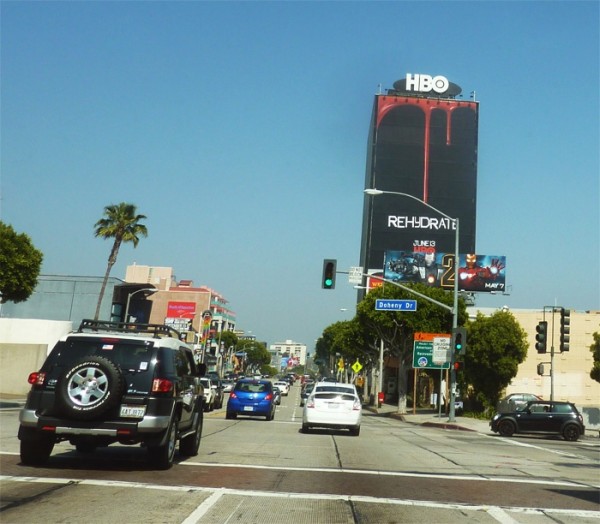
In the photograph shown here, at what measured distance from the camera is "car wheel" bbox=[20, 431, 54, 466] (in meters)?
10.4

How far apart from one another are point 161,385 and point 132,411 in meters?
0.56

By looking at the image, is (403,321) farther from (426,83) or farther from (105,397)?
(426,83)

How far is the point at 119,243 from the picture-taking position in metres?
53.9

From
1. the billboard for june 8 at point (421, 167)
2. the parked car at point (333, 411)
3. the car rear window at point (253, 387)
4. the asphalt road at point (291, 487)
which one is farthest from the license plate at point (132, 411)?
the billboard for june 8 at point (421, 167)

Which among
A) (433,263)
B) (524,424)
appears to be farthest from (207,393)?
(433,263)

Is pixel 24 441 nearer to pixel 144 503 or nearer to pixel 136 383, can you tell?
pixel 136 383

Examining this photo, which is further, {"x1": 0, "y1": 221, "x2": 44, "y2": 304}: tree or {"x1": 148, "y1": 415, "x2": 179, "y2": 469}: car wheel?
{"x1": 0, "y1": 221, "x2": 44, "y2": 304}: tree

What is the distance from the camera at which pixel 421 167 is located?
147 metres

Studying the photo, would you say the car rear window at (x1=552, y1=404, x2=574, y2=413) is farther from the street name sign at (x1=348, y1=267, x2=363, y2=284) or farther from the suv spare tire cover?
the suv spare tire cover

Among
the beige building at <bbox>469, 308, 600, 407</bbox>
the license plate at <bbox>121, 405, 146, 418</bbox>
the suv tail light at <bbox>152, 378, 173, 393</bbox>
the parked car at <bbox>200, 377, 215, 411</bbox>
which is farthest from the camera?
the beige building at <bbox>469, 308, 600, 407</bbox>

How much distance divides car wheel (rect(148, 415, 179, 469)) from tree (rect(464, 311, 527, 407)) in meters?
40.5

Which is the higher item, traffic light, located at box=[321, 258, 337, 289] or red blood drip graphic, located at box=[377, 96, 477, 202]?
red blood drip graphic, located at box=[377, 96, 477, 202]

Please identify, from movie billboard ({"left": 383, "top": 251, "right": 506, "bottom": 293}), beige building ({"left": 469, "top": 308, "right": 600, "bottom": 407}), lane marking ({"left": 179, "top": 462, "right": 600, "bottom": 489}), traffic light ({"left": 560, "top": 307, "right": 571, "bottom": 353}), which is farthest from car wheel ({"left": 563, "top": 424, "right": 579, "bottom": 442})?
movie billboard ({"left": 383, "top": 251, "right": 506, "bottom": 293})

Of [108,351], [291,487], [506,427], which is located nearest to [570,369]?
[506,427]
